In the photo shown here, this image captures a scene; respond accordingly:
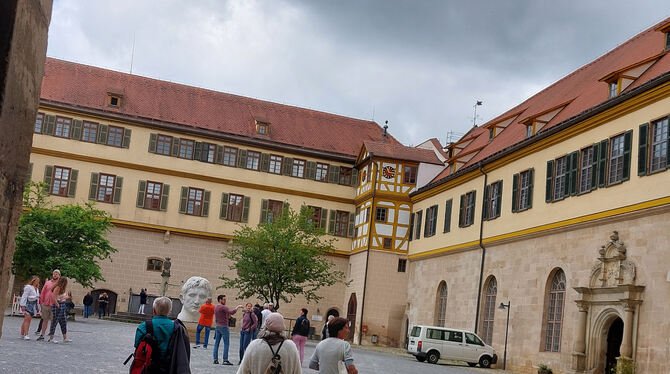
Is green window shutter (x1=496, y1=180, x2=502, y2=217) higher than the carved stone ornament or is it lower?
higher

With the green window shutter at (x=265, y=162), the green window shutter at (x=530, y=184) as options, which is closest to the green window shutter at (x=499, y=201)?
the green window shutter at (x=530, y=184)

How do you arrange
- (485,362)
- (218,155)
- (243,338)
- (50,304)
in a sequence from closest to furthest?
1. (50,304)
2. (243,338)
3. (485,362)
4. (218,155)

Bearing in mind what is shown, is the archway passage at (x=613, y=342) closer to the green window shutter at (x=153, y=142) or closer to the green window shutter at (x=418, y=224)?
the green window shutter at (x=418, y=224)

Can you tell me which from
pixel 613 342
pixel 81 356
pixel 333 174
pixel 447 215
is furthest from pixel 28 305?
pixel 333 174

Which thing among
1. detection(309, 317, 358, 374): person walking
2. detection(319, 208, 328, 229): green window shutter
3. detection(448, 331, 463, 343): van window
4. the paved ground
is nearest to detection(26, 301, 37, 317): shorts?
the paved ground

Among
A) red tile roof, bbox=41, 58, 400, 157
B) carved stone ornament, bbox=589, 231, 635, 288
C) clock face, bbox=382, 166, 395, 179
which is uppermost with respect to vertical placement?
red tile roof, bbox=41, 58, 400, 157

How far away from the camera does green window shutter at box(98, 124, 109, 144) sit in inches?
1775

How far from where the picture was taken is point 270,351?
673 cm

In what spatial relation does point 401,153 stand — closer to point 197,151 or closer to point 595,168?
point 197,151

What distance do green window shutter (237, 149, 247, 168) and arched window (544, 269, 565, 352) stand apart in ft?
72.0

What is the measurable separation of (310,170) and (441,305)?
1195 cm

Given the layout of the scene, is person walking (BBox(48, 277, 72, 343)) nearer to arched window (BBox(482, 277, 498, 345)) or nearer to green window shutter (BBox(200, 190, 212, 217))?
arched window (BBox(482, 277, 498, 345))

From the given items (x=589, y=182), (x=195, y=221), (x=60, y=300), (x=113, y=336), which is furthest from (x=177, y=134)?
(x=60, y=300)

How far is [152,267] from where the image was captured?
4544cm
